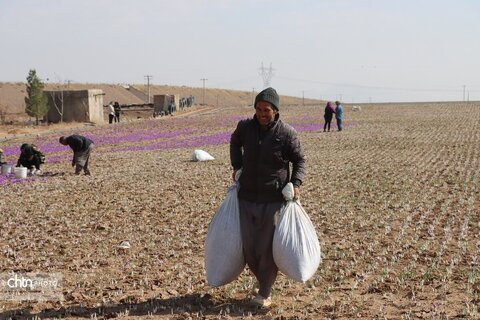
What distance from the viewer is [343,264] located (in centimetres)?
721

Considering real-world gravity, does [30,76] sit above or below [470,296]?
above

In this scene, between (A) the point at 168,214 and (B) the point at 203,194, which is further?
(B) the point at 203,194

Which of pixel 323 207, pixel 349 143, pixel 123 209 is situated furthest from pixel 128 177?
pixel 349 143

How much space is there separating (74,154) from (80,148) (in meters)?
0.43

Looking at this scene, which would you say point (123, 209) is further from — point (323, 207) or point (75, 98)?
point (75, 98)

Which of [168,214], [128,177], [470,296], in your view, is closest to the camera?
[470,296]

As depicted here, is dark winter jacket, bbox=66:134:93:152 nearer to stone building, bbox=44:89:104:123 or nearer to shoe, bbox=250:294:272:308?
shoe, bbox=250:294:272:308

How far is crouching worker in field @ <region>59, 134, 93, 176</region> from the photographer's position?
14.6 metres

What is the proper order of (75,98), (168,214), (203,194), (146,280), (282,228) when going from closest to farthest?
(282,228)
(146,280)
(168,214)
(203,194)
(75,98)

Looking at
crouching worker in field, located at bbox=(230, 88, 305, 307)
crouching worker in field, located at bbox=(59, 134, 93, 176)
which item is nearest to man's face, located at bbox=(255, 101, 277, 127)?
crouching worker in field, located at bbox=(230, 88, 305, 307)

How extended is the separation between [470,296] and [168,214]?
5.82m

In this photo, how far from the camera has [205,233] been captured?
29.7 feet

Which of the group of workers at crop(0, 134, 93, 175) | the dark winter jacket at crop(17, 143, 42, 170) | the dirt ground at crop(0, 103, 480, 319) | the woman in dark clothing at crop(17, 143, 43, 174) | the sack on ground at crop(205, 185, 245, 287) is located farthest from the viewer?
the woman in dark clothing at crop(17, 143, 43, 174)

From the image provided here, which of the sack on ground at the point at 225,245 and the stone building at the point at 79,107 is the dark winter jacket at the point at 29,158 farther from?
the stone building at the point at 79,107
